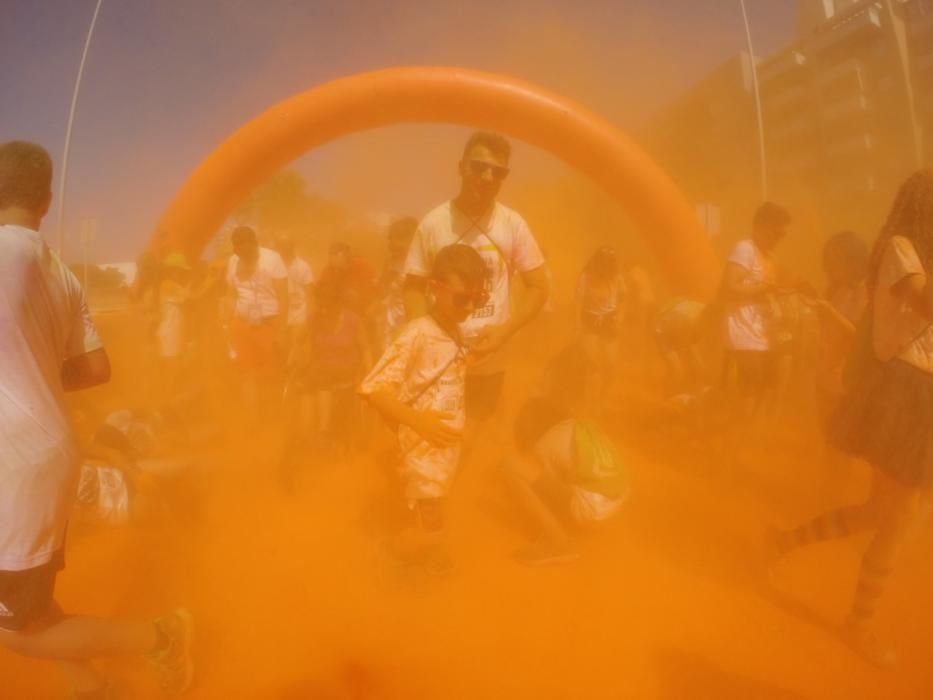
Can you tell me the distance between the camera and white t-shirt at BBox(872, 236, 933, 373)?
6.23 feet

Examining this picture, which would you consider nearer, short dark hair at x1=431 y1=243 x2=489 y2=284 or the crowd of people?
the crowd of people

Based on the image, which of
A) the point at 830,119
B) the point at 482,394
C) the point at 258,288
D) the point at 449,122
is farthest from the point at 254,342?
the point at 830,119

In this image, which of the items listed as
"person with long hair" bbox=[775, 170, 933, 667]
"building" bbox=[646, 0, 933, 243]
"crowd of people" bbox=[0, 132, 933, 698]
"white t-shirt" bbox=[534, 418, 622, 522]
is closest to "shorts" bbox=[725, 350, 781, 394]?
"crowd of people" bbox=[0, 132, 933, 698]

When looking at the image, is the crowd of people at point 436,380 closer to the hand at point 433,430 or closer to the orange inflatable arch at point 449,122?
the hand at point 433,430

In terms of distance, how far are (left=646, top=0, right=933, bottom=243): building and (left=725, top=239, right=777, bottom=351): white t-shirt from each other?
5.24m

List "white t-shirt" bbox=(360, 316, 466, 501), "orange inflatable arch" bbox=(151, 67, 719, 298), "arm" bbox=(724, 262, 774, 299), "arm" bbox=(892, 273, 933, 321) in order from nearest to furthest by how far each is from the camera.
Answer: "arm" bbox=(892, 273, 933, 321), "white t-shirt" bbox=(360, 316, 466, 501), "arm" bbox=(724, 262, 774, 299), "orange inflatable arch" bbox=(151, 67, 719, 298)

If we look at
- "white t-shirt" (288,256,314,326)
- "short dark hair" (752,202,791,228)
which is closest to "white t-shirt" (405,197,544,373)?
"short dark hair" (752,202,791,228)

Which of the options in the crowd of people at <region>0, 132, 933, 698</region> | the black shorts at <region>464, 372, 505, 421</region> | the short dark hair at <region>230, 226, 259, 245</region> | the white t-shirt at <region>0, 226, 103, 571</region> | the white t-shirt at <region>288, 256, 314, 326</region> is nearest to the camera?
the white t-shirt at <region>0, 226, 103, 571</region>

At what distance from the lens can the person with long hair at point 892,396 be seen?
75.3 inches

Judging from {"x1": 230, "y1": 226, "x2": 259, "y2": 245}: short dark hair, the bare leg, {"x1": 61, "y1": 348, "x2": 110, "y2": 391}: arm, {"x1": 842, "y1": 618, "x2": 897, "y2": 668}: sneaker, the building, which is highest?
the building

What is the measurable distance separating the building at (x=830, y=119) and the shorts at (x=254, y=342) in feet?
24.6

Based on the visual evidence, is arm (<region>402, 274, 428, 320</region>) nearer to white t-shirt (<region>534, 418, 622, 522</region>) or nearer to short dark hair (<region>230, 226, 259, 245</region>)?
white t-shirt (<region>534, 418, 622, 522</region>)

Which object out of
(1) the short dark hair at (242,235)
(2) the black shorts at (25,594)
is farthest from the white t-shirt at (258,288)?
(2) the black shorts at (25,594)

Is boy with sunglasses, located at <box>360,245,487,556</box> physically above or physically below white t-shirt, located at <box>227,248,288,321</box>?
below
